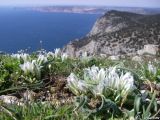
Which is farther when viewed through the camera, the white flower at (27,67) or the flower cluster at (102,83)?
the white flower at (27,67)

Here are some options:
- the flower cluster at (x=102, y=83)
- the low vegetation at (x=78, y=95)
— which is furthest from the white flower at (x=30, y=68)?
the flower cluster at (x=102, y=83)

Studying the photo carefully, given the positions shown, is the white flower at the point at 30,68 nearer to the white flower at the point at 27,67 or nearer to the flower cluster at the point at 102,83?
the white flower at the point at 27,67

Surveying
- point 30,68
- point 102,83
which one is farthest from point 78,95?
point 30,68

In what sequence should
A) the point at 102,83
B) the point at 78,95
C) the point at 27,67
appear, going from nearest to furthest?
the point at 102,83 → the point at 78,95 → the point at 27,67

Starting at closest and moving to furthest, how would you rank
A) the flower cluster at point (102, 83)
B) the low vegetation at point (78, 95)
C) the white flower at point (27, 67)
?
1. the low vegetation at point (78, 95)
2. the flower cluster at point (102, 83)
3. the white flower at point (27, 67)

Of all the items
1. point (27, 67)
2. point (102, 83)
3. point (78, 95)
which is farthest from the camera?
point (27, 67)

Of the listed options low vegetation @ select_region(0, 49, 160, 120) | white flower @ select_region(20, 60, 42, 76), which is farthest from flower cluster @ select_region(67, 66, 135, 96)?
white flower @ select_region(20, 60, 42, 76)

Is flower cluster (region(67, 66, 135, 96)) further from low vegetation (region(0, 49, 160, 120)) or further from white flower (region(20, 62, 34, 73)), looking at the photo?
white flower (region(20, 62, 34, 73))

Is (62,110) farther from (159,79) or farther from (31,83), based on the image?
(159,79)

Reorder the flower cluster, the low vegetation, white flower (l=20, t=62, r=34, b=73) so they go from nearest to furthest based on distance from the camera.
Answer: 1. the low vegetation
2. the flower cluster
3. white flower (l=20, t=62, r=34, b=73)

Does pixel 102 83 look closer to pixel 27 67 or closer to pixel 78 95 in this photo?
pixel 78 95
